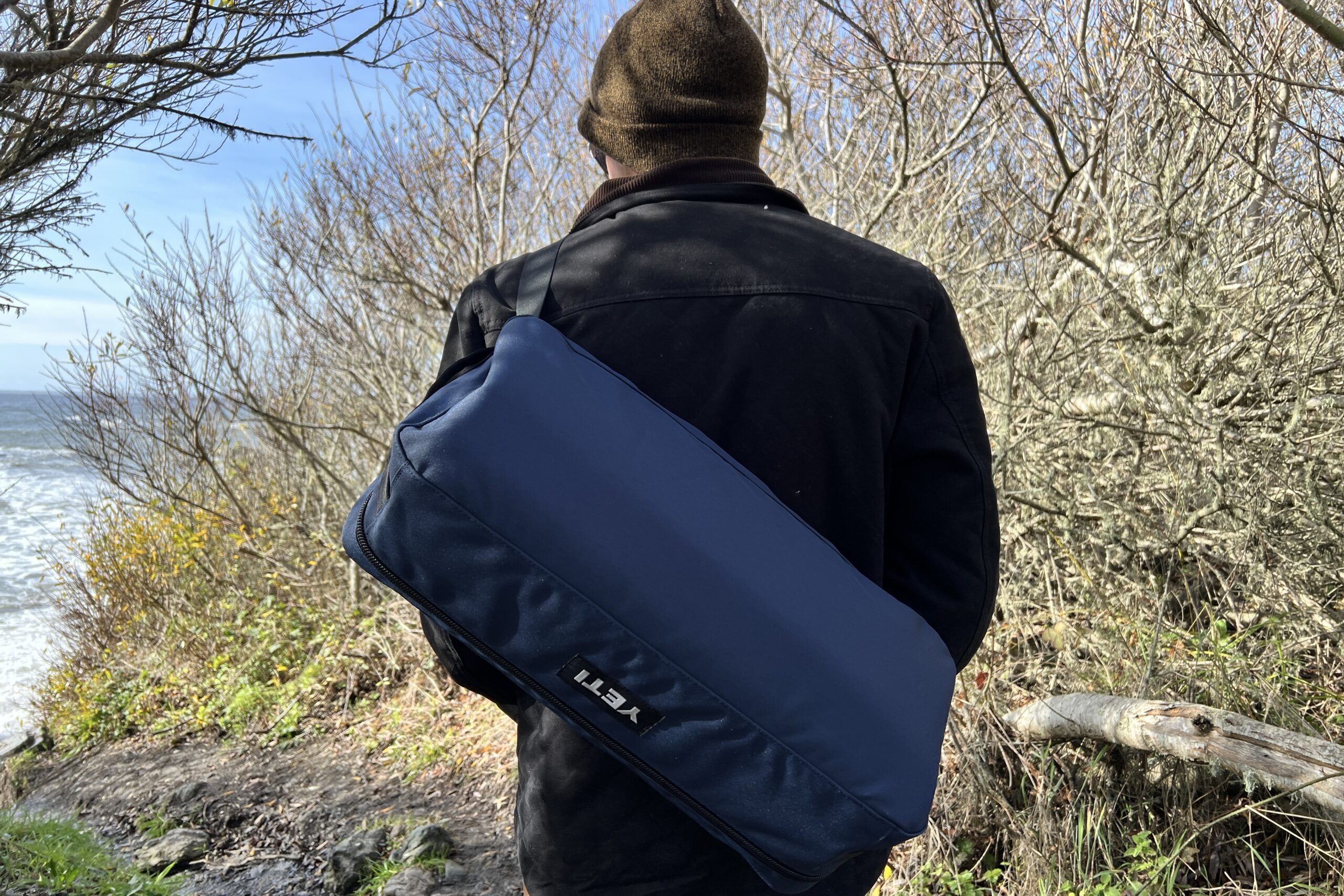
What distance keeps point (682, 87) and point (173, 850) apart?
4.59 m

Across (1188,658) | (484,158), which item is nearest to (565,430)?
(1188,658)

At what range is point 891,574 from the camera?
4.17 ft

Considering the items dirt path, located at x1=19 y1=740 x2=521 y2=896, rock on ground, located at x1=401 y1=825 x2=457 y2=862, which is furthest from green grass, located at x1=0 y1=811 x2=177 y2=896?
rock on ground, located at x1=401 y1=825 x2=457 y2=862

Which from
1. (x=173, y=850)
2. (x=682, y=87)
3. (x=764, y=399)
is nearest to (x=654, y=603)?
(x=764, y=399)

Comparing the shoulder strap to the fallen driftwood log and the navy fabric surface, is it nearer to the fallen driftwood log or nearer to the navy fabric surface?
the navy fabric surface

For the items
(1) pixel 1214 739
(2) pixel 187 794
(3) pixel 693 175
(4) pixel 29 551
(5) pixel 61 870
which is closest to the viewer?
(3) pixel 693 175

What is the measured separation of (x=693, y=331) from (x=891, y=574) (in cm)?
43

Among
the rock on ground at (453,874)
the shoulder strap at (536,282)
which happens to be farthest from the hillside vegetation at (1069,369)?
the shoulder strap at (536,282)

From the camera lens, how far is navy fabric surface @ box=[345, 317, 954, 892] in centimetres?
97

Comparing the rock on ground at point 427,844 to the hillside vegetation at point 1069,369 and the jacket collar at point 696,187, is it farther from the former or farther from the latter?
the jacket collar at point 696,187

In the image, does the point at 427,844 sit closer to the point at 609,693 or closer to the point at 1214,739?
the point at 1214,739

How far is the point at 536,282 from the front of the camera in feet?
4.01

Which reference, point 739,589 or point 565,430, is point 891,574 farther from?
point 565,430

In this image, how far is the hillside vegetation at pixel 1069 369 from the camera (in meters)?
2.59
